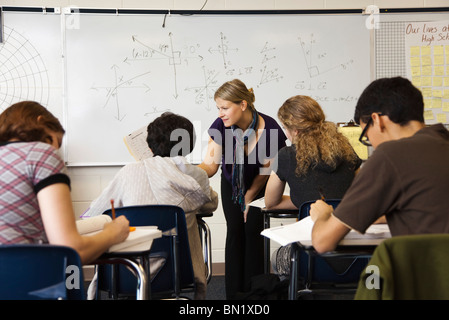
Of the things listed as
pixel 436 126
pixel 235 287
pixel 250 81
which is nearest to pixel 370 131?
pixel 436 126

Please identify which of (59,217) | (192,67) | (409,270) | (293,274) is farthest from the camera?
(192,67)

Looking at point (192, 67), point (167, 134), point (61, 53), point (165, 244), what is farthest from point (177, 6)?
point (165, 244)

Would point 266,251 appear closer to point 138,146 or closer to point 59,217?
point 138,146

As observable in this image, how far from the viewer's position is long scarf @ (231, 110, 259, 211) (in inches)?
117

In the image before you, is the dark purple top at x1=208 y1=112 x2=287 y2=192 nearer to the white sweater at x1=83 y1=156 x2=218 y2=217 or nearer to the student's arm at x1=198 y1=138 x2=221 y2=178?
the student's arm at x1=198 y1=138 x2=221 y2=178

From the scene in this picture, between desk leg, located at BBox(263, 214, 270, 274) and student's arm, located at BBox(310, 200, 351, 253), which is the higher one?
student's arm, located at BBox(310, 200, 351, 253)

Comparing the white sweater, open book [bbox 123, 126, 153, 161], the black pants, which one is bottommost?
the black pants

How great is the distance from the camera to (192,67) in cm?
379

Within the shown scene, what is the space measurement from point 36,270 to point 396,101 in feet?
3.53

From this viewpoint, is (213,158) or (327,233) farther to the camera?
(213,158)

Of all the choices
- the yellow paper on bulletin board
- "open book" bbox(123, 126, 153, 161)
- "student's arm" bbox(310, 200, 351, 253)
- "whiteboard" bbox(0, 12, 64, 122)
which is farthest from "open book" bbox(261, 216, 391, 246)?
"whiteboard" bbox(0, 12, 64, 122)

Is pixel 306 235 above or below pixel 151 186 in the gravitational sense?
below

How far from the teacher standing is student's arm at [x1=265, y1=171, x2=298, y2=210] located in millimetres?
415

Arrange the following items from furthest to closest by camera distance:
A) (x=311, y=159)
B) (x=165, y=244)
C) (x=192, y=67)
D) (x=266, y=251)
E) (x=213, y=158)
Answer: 1. (x=192, y=67)
2. (x=213, y=158)
3. (x=266, y=251)
4. (x=311, y=159)
5. (x=165, y=244)
